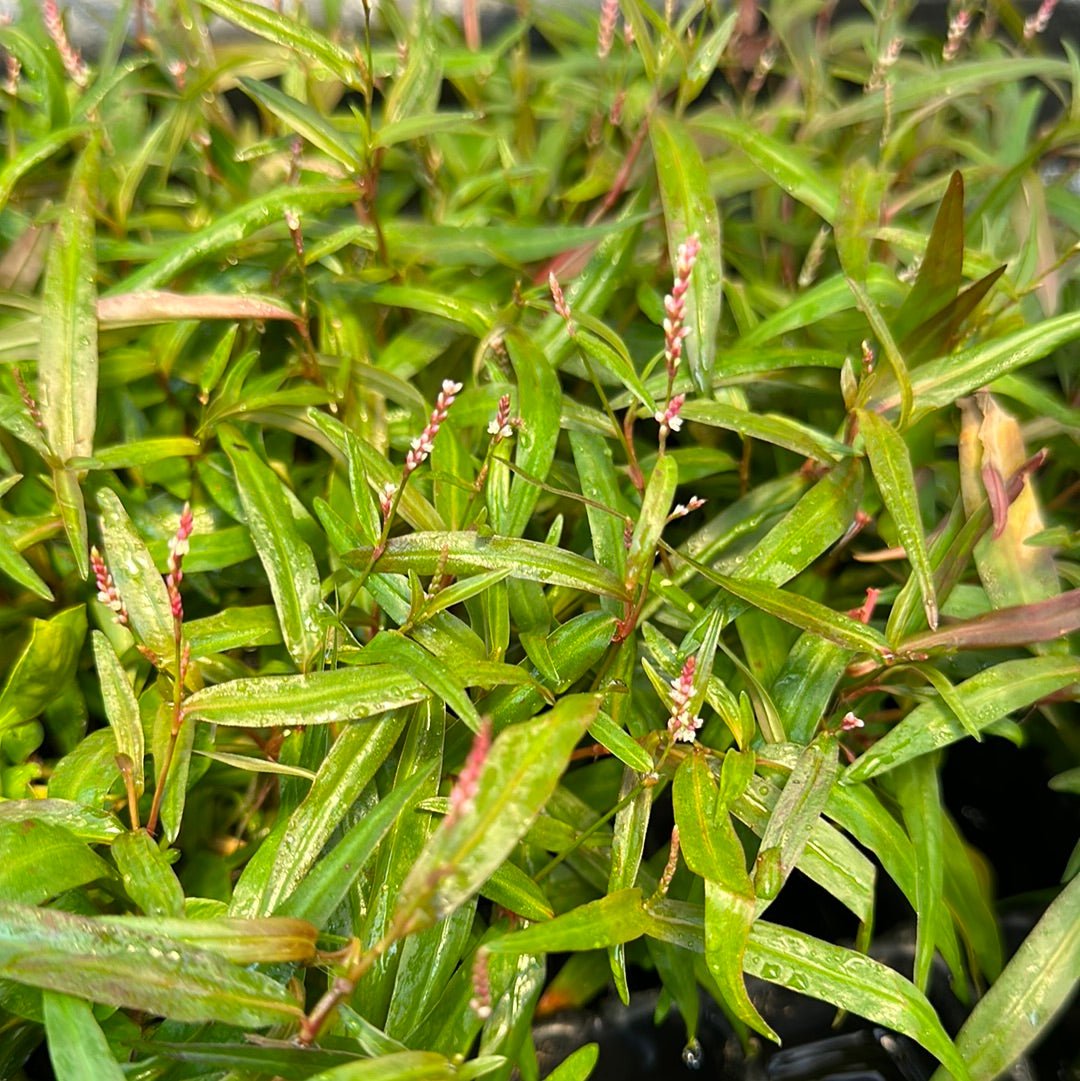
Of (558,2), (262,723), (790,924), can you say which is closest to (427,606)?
(262,723)

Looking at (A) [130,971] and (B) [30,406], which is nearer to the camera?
(A) [130,971]

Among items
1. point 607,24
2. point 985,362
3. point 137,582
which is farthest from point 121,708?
point 607,24

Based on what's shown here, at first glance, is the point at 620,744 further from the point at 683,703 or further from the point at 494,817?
the point at 494,817

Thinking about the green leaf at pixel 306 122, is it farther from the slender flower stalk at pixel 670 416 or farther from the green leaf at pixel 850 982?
the green leaf at pixel 850 982

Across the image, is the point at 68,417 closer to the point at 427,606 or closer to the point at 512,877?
the point at 427,606

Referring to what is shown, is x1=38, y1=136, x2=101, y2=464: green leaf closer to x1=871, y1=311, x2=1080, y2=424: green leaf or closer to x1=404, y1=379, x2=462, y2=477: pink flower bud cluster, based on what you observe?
x1=404, y1=379, x2=462, y2=477: pink flower bud cluster

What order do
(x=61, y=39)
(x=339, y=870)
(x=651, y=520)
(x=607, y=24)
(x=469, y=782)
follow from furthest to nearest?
1. (x=607, y=24)
2. (x=61, y=39)
3. (x=651, y=520)
4. (x=339, y=870)
5. (x=469, y=782)

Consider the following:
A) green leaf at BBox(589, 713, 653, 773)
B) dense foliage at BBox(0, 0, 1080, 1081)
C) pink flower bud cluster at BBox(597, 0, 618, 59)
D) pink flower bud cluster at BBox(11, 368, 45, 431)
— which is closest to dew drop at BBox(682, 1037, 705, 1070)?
dense foliage at BBox(0, 0, 1080, 1081)
